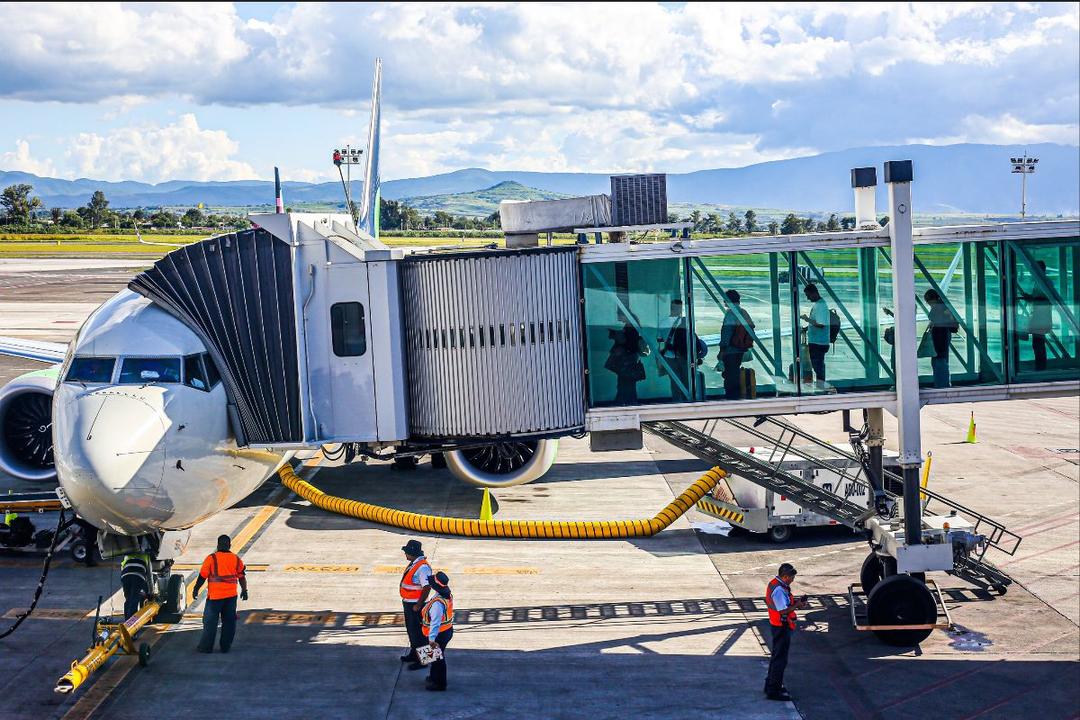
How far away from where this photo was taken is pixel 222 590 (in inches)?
679

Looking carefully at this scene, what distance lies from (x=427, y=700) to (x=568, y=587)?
537 cm

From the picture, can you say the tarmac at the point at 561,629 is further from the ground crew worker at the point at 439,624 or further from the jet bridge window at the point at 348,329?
the jet bridge window at the point at 348,329

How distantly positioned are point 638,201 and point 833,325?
3791 millimetres

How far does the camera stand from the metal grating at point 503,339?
57.0 ft

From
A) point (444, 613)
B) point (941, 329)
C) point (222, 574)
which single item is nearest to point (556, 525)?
point (444, 613)

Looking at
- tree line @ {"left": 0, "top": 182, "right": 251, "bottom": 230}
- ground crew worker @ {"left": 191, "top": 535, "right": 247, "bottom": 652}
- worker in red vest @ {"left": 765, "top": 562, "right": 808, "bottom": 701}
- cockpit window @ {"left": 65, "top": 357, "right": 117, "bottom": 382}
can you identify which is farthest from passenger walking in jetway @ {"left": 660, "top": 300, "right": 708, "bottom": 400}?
tree line @ {"left": 0, "top": 182, "right": 251, "bottom": 230}

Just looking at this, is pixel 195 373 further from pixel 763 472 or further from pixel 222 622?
pixel 763 472

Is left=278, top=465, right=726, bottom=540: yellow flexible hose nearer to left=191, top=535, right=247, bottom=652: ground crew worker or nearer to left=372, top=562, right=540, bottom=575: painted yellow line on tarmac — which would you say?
left=372, top=562, right=540, bottom=575: painted yellow line on tarmac

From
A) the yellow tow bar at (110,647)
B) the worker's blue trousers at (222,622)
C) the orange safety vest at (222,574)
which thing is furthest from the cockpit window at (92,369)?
the worker's blue trousers at (222,622)

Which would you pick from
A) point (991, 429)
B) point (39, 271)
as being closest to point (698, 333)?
point (991, 429)

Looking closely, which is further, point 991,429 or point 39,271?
point 39,271

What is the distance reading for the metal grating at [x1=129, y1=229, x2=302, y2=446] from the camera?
1736cm

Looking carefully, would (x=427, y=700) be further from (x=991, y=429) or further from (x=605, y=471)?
(x=991, y=429)

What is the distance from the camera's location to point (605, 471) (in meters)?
30.4
